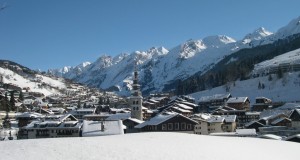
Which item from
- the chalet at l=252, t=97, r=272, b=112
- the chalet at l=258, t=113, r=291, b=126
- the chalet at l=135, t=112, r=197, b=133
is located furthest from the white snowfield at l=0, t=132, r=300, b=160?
the chalet at l=252, t=97, r=272, b=112

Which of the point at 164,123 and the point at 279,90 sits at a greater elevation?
the point at 279,90

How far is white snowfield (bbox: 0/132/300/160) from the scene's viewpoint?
2720 cm

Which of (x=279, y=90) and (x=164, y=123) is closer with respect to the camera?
(x=164, y=123)

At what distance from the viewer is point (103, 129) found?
6194 cm

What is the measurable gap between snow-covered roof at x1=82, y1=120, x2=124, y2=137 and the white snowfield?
24193 millimetres

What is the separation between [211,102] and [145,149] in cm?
15203

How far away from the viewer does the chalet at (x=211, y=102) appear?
576 ft

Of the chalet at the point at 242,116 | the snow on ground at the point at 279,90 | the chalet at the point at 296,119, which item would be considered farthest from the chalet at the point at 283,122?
the snow on ground at the point at 279,90

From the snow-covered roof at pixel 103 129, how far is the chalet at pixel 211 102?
113 metres

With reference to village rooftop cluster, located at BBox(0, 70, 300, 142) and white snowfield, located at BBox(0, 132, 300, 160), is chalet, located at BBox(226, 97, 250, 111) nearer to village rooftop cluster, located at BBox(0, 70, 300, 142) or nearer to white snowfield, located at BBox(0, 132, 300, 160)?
village rooftop cluster, located at BBox(0, 70, 300, 142)

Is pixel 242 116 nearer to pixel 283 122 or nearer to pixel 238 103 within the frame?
pixel 238 103

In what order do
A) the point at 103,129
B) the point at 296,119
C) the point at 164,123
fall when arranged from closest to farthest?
the point at 103,129, the point at 164,123, the point at 296,119

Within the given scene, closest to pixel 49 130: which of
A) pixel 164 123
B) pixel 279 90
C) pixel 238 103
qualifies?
pixel 164 123

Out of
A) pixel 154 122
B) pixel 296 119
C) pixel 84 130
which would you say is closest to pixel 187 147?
pixel 84 130
